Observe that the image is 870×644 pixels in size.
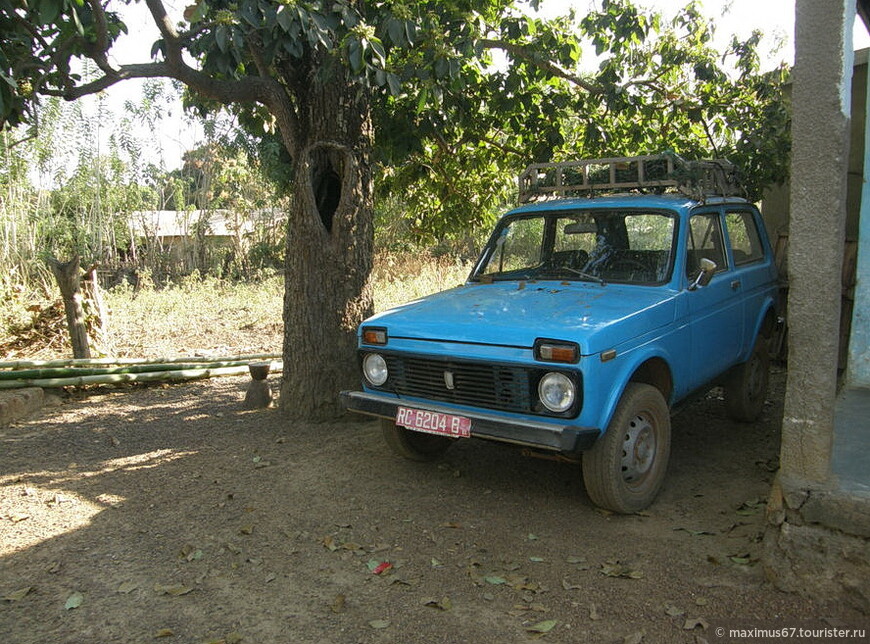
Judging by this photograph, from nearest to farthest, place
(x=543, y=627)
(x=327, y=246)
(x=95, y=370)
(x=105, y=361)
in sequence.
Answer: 1. (x=543, y=627)
2. (x=327, y=246)
3. (x=95, y=370)
4. (x=105, y=361)

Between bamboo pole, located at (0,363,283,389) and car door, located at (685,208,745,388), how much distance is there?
507 centimetres

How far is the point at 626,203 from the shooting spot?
498 centimetres

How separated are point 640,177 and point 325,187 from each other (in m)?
2.66

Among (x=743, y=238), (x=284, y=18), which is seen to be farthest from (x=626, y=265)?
(x=284, y=18)

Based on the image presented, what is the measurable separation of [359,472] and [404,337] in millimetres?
1238

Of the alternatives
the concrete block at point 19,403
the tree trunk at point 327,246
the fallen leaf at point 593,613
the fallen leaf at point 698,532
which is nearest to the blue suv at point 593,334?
the fallen leaf at point 698,532

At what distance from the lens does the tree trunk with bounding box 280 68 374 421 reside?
19.2 feet

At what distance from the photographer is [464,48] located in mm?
5215

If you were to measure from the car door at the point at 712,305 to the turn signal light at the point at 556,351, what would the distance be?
4.41 feet

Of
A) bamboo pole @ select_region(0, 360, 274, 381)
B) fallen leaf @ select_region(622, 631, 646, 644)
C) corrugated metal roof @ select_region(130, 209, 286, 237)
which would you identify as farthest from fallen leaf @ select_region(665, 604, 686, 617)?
corrugated metal roof @ select_region(130, 209, 286, 237)

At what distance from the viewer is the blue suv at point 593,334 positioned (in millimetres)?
3779

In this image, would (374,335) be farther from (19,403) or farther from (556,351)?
(19,403)

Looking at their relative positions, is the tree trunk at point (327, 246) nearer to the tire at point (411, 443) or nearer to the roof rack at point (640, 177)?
the tire at point (411, 443)

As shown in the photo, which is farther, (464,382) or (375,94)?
(375,94)
